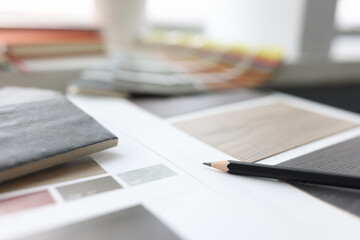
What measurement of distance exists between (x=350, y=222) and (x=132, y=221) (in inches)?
6.6

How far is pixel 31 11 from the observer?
0.83 m

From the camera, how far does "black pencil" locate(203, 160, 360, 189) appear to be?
34 centimetres

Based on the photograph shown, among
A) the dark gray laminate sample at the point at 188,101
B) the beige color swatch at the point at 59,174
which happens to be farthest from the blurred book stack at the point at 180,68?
the beige color swatch at the point at 59,174

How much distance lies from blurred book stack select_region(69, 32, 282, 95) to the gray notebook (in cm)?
18

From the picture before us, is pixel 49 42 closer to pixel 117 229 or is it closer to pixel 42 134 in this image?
pixel 42 134

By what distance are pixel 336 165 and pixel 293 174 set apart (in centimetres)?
7

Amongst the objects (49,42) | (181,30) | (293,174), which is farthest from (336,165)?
(181,30)

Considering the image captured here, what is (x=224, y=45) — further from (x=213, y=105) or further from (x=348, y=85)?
(x=348, y=85)

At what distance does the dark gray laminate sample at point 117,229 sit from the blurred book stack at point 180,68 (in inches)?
14.4

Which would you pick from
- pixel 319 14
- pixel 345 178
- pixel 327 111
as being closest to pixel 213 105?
→ pixel 327 111

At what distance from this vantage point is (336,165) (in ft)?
1.26

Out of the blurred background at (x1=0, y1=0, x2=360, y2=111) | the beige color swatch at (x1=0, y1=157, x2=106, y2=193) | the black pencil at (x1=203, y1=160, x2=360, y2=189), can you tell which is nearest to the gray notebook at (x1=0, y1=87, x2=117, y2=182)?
the beige color swatch at (x1=0, y1=157, x2=106, y2=193)

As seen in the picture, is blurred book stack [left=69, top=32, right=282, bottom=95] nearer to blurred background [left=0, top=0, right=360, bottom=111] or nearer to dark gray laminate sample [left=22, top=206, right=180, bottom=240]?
blurred background [left=0, top=0, right=360, bottom=111]

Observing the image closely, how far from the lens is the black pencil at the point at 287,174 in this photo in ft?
1.11
